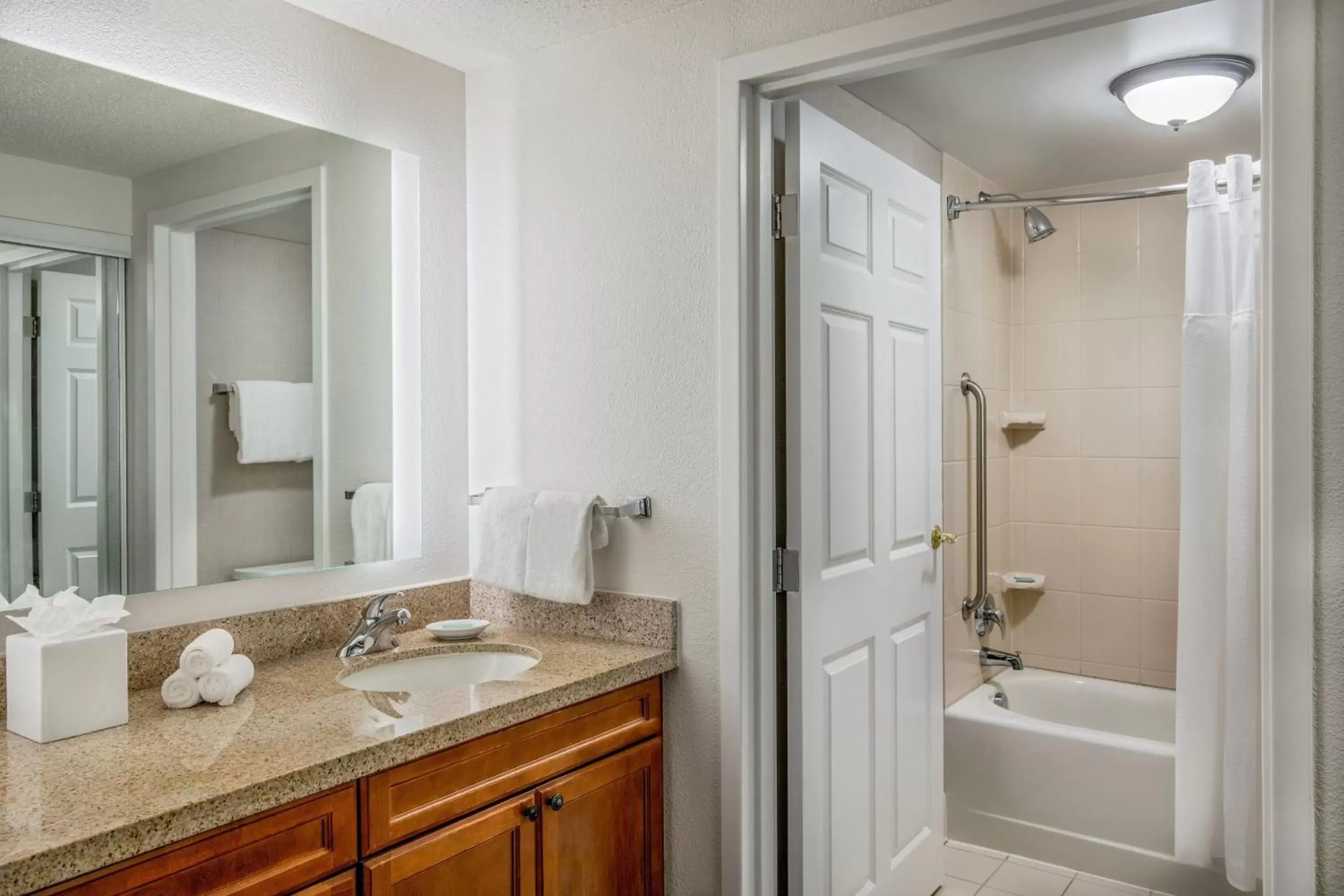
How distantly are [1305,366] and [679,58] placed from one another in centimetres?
132

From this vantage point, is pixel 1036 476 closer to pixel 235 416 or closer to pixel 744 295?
pixel 744 295

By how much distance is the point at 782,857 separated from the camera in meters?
2.12

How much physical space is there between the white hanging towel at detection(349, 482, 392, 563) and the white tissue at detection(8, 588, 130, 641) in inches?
25.5

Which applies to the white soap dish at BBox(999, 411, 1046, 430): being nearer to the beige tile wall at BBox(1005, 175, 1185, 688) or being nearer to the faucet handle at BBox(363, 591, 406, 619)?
the beige tile wall at BBox(1005, 175, 1185, 688)

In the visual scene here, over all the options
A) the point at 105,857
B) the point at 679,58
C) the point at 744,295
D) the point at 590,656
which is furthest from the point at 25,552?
the point at 679,58

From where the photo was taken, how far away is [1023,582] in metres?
3.52

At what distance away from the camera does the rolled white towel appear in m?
1.61

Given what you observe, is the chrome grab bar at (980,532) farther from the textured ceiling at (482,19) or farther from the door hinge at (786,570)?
the textured ceiling at (482,19)

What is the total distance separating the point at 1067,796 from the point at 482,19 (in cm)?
270

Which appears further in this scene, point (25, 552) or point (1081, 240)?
point (1081, 240)

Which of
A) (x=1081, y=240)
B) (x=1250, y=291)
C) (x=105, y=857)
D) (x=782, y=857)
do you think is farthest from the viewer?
(x=1081, y=240)

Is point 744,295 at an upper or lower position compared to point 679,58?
lower

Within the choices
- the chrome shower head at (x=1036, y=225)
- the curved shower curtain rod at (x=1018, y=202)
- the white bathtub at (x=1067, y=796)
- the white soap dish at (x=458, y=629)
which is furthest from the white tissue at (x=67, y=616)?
the chrome shower head at (x=1036, y=225)

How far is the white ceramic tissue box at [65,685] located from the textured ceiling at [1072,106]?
1964mm
